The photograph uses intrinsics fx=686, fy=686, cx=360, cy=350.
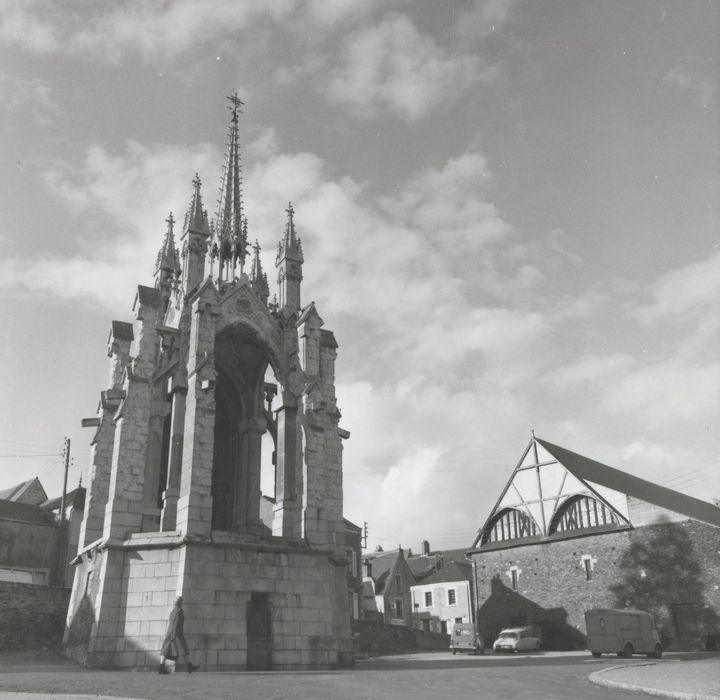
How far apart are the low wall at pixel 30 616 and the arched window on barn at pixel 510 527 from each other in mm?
27436

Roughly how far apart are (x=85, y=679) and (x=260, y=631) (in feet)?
19.2

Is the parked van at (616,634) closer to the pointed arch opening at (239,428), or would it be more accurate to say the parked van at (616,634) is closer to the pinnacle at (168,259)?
the pointed arch opening at (239,428)

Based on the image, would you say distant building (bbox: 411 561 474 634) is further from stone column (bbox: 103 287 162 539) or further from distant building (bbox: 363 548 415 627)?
stone column (bbox: 103 287 162 539)

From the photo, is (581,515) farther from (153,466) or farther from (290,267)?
(153,466)

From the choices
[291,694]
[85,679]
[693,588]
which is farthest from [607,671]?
[693,588]

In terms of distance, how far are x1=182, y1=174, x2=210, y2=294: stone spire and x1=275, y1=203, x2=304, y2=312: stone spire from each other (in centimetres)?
266

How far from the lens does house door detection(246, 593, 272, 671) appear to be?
16984 mm

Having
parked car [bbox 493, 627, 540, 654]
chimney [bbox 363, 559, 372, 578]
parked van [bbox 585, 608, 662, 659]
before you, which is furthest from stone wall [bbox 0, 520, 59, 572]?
parked van [bbox 585, 608, 662, 659]

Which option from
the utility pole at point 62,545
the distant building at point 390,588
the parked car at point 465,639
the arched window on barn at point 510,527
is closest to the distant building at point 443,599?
the distant building at point 390,588

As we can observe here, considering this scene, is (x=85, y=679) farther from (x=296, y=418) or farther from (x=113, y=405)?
(x=113, y=405)

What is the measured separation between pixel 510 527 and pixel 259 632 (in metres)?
28.0

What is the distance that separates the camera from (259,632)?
1739cm

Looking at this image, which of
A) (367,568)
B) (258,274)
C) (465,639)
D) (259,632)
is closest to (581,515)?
(465,639)

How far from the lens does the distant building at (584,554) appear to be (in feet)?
111
